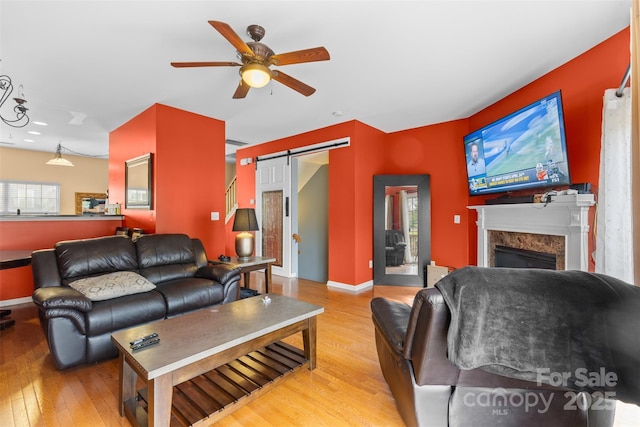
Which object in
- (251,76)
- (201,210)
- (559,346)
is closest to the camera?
(559,346)

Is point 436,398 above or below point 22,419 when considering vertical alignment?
above

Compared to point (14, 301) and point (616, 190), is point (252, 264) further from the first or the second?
point (616, 190)

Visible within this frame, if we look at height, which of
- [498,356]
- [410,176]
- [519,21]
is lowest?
[498,356]

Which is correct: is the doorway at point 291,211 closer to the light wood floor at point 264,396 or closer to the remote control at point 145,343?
the light wood floor at point 264,396

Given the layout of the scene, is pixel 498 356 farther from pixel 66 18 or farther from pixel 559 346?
pixel 66 18

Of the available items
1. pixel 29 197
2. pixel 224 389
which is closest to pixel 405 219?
pixel 224 389

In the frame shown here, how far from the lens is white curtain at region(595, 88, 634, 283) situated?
196cm

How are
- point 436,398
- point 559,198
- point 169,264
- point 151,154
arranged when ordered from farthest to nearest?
point 151,154 → point 169,264 → point 559,198 → point 436,398

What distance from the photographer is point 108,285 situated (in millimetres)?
2346

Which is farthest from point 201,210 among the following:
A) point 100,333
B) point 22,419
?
point 22,419

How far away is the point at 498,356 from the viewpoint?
115cm

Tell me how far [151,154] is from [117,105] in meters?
0.82

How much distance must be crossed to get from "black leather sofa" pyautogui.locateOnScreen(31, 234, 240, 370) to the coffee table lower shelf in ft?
2.53

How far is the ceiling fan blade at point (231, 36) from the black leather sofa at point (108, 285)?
2.13 metres
